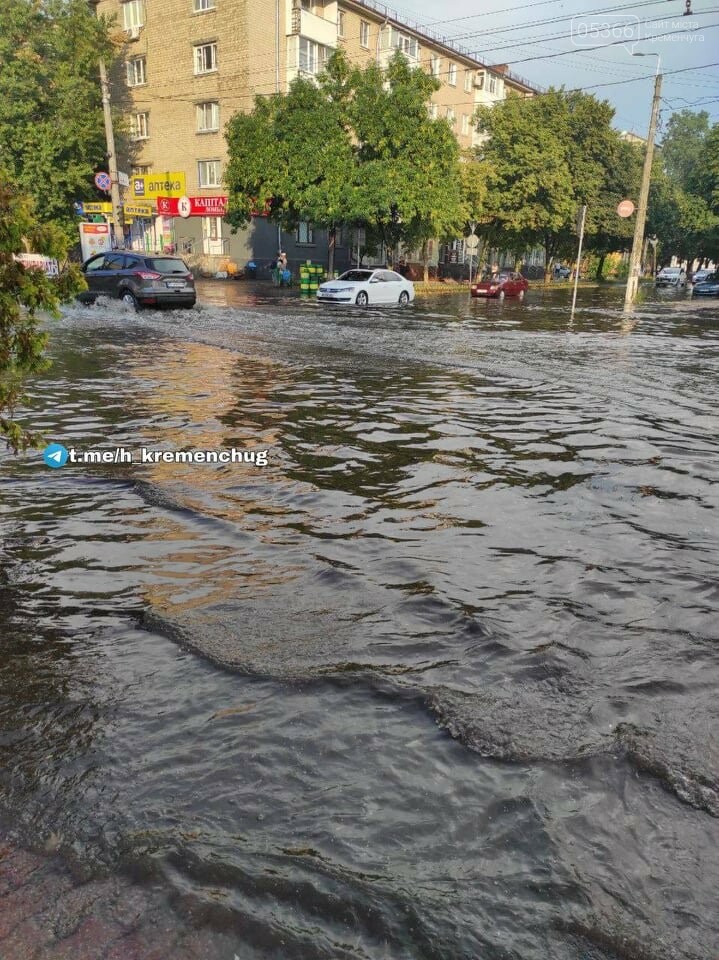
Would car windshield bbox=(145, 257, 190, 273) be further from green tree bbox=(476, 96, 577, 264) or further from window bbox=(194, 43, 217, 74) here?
green tree bbox=(476, 96, 577, 264)

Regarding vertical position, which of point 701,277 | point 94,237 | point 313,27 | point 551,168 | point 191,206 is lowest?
point 701,277

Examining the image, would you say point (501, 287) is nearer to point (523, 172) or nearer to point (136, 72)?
point (523, 172)

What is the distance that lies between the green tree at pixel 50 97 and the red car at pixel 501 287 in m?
22.0

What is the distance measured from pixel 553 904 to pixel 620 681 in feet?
4.78

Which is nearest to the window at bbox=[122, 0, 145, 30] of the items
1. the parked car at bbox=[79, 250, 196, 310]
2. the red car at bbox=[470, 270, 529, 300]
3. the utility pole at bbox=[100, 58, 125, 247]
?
the utility pole at bbox=[100, 58, 125, 247]

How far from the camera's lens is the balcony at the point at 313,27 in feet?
133

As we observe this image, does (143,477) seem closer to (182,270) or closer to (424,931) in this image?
(424,931)

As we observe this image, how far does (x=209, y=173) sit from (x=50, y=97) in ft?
30.0

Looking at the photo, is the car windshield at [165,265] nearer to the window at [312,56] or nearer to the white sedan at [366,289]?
the white sedan at [366,289]

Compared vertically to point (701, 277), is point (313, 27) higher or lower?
higher

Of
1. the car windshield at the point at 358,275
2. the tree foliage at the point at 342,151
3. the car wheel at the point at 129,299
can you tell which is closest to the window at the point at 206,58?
the tree foliage at the point at 342,151

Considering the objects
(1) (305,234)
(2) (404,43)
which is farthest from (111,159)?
(2) (404,43)

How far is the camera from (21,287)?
3977 mm

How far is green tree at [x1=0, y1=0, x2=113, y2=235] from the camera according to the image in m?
39.5
